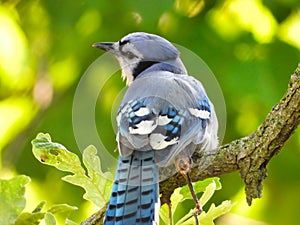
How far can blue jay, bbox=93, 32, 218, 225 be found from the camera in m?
1.96

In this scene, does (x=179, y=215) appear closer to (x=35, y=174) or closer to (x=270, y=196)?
(x=270, y=196)

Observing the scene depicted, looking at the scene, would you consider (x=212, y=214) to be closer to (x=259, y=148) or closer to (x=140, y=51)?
(x=259, y=148)

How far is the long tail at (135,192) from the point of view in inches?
75.8

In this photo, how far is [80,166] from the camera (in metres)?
1.91

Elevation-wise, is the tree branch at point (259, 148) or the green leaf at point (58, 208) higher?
the tree branch at point (259, 148)

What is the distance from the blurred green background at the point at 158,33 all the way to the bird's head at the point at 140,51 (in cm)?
17

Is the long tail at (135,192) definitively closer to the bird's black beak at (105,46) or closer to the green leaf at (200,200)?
the green leaf at (200,200)

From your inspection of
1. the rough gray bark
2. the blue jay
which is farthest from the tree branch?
the blue jay

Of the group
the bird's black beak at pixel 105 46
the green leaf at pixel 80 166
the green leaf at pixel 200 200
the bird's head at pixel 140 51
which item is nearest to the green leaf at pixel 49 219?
the green leaf at pixel 80 166

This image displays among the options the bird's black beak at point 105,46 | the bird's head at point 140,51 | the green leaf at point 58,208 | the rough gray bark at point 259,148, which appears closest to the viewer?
the rough gray bark at point 259,148

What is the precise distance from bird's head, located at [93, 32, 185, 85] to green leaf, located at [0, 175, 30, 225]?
2.97 ft

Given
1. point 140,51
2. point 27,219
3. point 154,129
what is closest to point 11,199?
point 27,219

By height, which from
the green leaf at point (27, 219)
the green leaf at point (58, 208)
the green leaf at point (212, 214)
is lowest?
the green leaf at point (212, 214)

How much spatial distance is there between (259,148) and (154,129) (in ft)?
1.20
